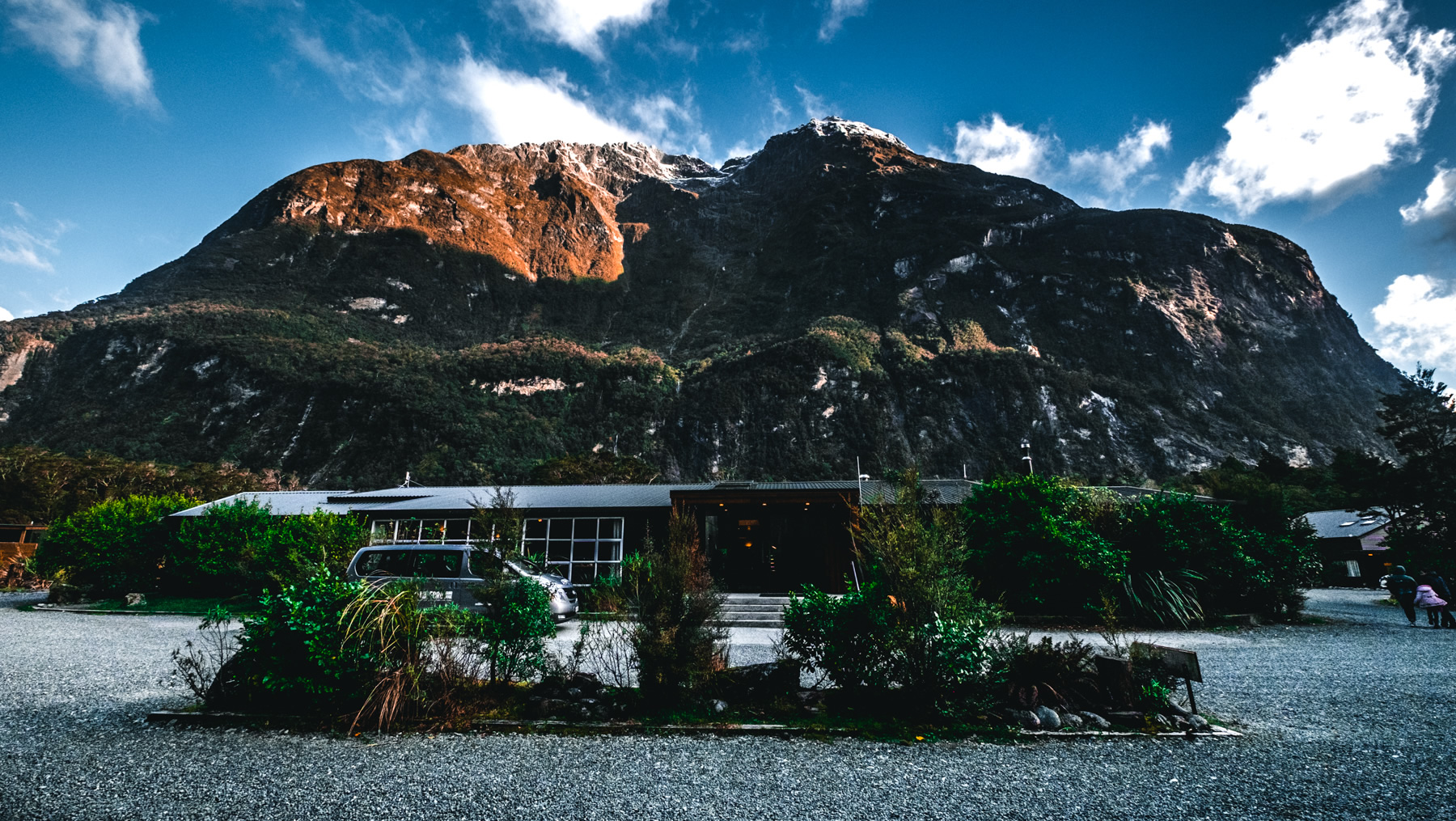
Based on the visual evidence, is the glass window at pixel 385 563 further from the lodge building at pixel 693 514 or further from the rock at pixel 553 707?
the rock at pixel 553 707

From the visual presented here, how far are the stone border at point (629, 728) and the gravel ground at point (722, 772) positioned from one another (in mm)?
147

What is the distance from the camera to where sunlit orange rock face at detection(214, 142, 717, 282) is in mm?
113794

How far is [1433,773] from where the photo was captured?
3928mm

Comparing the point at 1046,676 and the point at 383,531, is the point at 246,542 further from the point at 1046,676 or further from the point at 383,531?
the point at 1046,676

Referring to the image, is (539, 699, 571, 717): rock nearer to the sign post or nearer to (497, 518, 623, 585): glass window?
the sign post

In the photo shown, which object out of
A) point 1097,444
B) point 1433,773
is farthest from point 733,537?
point 1097,444

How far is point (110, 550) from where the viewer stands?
629 inches

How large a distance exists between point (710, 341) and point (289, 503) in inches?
3514

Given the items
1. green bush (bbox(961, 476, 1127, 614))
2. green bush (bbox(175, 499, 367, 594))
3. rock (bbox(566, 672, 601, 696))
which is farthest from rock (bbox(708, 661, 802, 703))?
green bush (bbox(175, 499, 367, 594))

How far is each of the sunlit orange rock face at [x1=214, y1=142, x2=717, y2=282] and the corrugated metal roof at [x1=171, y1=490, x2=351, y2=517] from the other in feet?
367

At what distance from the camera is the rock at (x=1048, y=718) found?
4914 mm

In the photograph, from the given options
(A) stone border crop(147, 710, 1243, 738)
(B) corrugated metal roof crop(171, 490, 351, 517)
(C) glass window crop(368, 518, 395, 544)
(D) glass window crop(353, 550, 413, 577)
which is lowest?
(A) stone border crop(147, 710, 1243, 738)

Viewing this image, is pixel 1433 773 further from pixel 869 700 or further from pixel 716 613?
pixel 716 613

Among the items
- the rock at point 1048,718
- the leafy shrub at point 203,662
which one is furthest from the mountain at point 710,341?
the rock at point 1048,718
